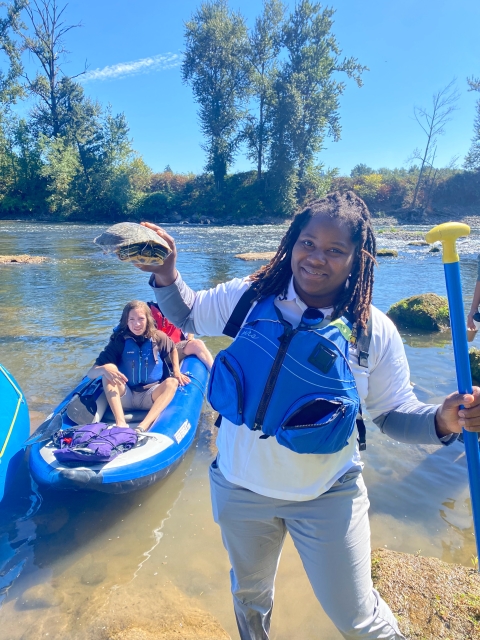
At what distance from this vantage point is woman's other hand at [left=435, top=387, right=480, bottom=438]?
150 centimetres

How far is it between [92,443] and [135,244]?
2.18m

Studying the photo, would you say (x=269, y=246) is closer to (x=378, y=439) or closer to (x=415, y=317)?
(x=415, y=317)

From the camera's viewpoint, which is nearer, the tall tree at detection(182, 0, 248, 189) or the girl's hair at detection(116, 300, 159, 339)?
the girl's hair at detection(116, 300, 159, 339)

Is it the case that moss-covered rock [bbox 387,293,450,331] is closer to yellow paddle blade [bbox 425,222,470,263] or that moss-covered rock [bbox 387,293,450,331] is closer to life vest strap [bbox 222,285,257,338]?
yellow paddle blade [bbox 425,222,470,263]

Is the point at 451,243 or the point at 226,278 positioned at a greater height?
the point at 451,243

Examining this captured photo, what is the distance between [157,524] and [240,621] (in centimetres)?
152

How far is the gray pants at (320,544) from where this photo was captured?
5.08 ft

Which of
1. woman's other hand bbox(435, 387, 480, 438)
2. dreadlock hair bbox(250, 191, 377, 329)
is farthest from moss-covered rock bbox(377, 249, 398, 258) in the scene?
woman's other hand bbox(435, 387, 480, 438)

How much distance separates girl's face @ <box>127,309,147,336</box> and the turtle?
262 centimetres

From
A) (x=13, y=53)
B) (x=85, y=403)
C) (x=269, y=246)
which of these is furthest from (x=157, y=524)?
(x=13, y=53)

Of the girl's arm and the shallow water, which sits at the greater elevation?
the girl's arm

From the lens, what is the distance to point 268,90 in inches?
1307

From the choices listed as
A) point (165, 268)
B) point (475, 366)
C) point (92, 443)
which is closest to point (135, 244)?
point (165, 268)

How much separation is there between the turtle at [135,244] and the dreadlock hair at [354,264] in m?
0.40
